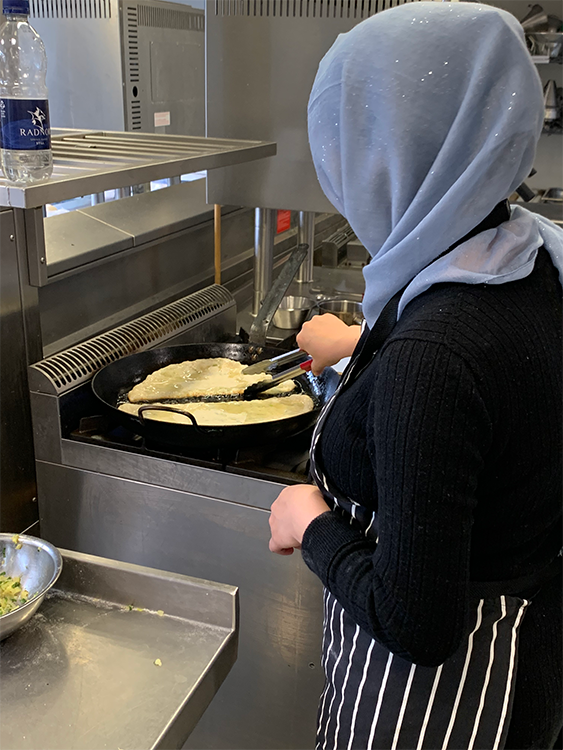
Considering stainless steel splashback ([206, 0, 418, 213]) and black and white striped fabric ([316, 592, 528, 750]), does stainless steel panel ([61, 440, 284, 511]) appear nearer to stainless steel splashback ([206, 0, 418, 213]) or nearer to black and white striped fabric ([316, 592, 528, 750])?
black and white striped fabric ([316, 592, 528, 750])

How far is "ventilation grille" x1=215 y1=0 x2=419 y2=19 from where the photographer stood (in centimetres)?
184

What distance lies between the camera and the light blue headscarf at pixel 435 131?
74 centimetres

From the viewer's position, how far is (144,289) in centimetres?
198

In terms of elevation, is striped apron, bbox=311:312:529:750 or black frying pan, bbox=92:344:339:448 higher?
black frying pan, bbox=92:344:339:448

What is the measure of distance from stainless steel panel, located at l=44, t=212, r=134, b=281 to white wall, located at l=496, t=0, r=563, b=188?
2.23m

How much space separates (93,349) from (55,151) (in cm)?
47

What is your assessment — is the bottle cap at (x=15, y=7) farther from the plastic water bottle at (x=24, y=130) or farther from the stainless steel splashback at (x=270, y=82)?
the stainless steel splashback at (x=270, y=82)

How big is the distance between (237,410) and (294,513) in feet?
2.07

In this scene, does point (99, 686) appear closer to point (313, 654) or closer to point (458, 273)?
point (313, 654)

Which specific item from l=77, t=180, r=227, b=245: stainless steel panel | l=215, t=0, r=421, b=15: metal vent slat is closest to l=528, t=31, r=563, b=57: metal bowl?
l=215, t=0, r=421, b=15: metal vent slat

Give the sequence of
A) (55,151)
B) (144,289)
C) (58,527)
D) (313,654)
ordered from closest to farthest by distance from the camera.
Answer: (55,151)
(313,654)
(58,527)
(144,289)

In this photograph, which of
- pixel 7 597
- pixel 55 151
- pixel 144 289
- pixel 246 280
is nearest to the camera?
pixel 7 597

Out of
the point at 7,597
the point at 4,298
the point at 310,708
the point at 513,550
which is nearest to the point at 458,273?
the point at 513,550

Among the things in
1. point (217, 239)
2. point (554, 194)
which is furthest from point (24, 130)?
point (554, 194)
